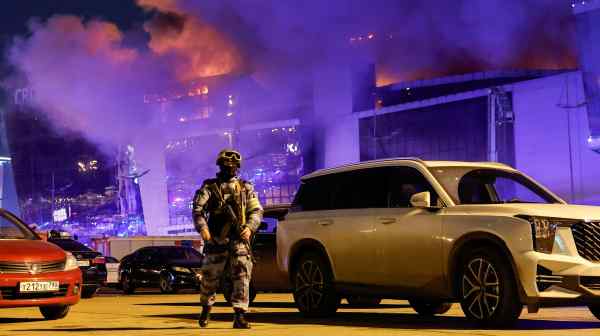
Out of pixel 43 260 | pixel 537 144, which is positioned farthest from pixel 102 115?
pixel 43 260

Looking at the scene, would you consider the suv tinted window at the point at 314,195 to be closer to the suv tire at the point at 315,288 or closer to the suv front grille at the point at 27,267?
the suv tire at the point at 315,288

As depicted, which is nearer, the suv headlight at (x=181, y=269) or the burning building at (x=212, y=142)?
the suv headlight at (x=181, y=269)

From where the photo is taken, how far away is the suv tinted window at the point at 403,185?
405 inches

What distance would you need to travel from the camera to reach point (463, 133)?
77.3 metres

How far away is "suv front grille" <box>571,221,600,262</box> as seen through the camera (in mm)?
8898

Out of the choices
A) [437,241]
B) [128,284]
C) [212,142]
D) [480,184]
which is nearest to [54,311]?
[437,241]

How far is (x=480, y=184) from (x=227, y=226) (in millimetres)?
3053

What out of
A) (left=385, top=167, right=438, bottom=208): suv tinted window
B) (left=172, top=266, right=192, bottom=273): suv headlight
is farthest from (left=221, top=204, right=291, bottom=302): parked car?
(left=172, top=266, right=192, bottom=273): suv headlight

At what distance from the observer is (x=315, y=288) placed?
11.2m

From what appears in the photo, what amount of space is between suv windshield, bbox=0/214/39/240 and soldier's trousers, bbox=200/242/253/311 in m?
4.32

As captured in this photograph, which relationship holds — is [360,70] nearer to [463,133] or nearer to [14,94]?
[463,133]

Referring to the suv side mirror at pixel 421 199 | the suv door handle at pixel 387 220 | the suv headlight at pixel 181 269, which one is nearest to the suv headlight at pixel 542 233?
the suv side mirror at pixel 421 199

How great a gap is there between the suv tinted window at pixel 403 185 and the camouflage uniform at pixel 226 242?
1.81 metres

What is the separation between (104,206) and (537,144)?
55999 mm
